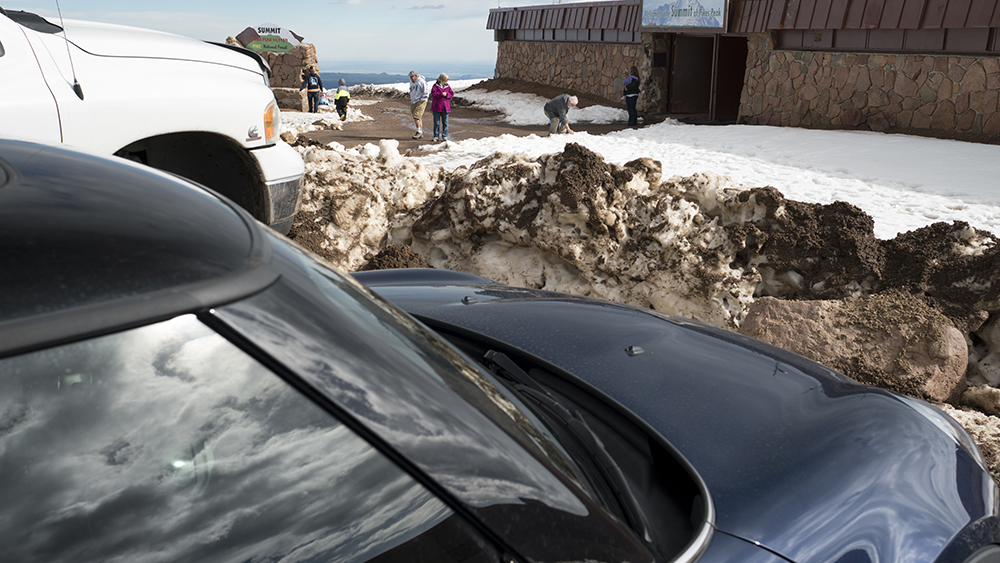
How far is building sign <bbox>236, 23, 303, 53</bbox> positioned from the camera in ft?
84.6

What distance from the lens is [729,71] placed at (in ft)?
61.9

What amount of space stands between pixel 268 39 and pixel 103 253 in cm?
2812

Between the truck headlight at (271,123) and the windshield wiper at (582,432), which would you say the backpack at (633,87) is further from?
the windshield wiper at (582,432)

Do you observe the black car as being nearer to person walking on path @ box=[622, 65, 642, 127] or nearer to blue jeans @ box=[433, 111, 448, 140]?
blue jeans @ box=[433, 111, 448, 140]

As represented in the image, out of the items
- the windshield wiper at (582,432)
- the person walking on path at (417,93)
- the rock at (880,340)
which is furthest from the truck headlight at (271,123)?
the person walking on path at (417,93)

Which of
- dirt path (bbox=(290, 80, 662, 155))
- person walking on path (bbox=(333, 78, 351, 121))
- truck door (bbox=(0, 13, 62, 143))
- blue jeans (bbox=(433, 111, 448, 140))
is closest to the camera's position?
truck door (bbox=(0, 13, 62, 143))

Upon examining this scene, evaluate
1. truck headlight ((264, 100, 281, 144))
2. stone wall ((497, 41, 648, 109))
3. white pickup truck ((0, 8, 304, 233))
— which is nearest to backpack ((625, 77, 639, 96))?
stone wall ((497, 41, 648, 109))

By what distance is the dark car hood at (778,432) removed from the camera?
1329 mm

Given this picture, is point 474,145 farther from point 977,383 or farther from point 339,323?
point 339,323

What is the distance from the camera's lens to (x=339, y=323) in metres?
0.99

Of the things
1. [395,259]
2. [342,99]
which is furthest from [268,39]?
[395,259]

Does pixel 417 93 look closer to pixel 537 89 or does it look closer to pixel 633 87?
pixel 633 87

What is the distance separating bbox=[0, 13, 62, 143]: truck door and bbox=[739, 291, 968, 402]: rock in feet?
14.5

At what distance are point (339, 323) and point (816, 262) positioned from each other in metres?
5.28
